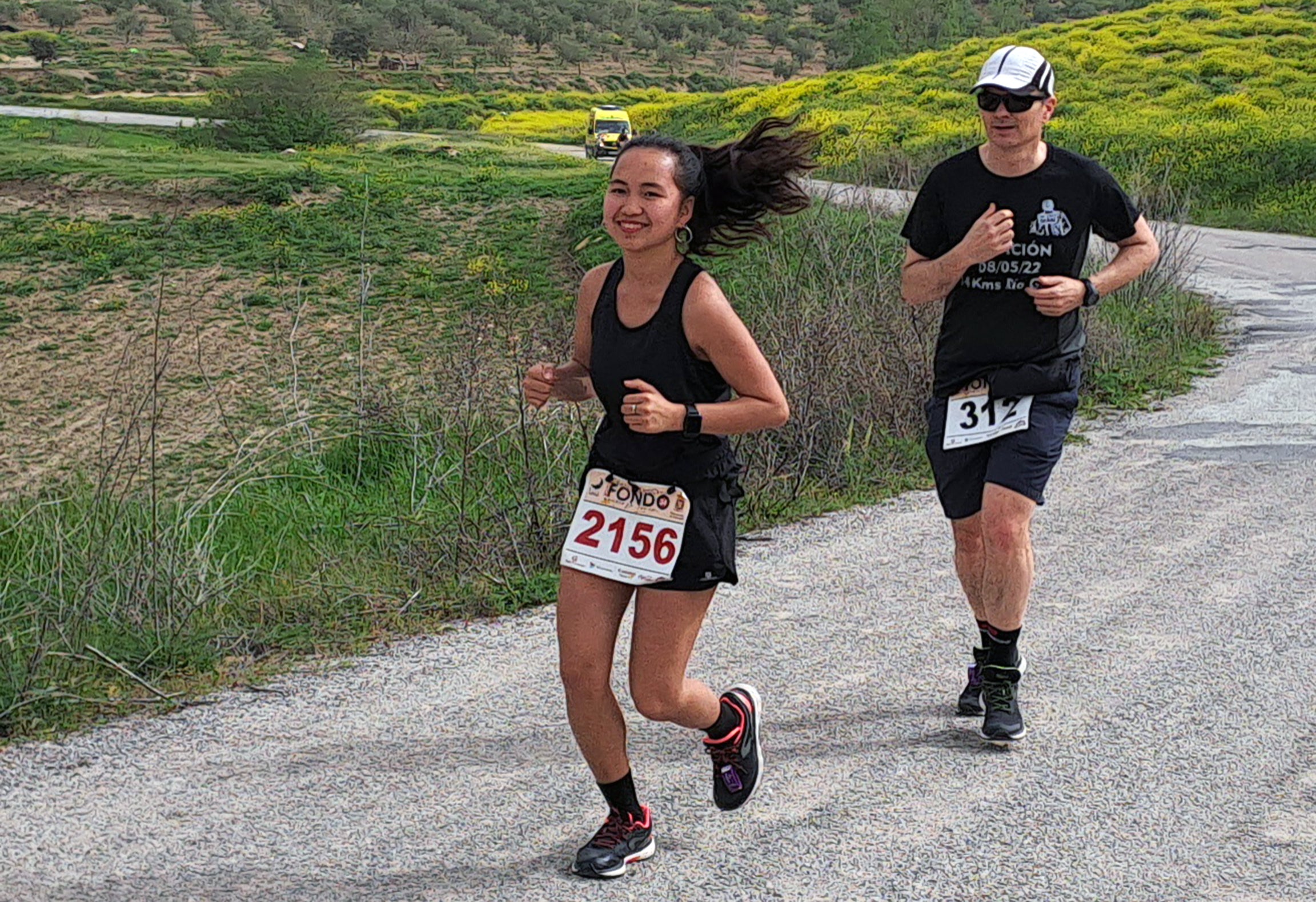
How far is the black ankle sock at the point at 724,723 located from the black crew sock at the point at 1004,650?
3.39 ft

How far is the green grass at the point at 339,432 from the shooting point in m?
6.14

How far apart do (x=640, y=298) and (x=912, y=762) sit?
5.83 feet

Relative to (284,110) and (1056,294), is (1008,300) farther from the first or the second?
(284,110)

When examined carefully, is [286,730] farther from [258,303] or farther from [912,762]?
[258,303]

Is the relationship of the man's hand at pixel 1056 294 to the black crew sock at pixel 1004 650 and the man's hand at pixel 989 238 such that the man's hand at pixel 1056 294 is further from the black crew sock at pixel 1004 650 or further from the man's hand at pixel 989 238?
the black crew sock at pixel 1004 650

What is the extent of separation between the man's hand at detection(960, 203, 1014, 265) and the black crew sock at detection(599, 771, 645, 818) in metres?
1.81

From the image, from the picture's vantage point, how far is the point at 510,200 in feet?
84.9

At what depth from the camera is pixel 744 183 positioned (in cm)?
427

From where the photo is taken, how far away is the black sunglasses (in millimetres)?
4801

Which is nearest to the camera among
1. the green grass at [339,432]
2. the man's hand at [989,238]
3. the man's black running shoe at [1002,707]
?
the man's hand at [989,238]

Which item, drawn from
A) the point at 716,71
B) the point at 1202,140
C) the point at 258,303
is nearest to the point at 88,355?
the point at 258,303

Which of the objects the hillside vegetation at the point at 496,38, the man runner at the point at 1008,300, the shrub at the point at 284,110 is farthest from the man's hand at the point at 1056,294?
the hillside vegetation at the point at 496,38

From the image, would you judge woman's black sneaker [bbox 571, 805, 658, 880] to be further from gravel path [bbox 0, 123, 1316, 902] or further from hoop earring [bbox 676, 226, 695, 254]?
hoop earring [bbox 676, 226, 695, 254]

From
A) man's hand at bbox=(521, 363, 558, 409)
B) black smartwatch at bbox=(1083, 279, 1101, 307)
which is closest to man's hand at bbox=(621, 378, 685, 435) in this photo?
man's hand at bbox=(521, 363, 558, 409)
